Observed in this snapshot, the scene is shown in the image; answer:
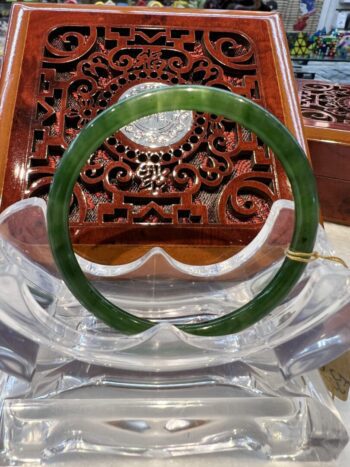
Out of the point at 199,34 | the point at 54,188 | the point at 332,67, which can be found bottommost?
the point at 54,188

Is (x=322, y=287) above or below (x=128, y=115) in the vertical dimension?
below

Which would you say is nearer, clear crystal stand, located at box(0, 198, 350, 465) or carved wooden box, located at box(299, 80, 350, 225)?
clear crystal stand, located at box(0, 198, 350, 465)

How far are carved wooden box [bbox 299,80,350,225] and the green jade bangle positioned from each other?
426 millimetres

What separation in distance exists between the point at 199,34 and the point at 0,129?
39 cm

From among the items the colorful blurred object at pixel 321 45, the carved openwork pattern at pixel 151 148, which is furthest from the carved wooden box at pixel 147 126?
the colorful blurred object at pixel 321 45

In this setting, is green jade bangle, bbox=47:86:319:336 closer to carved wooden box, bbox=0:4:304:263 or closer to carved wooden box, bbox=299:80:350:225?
carved wooden box, bbox=0:4:304:263

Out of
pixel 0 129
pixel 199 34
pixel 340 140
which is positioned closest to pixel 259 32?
pixel 199 34

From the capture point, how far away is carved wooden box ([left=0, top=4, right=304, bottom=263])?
654 mm

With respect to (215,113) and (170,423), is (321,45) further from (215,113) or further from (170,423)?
(170,423)

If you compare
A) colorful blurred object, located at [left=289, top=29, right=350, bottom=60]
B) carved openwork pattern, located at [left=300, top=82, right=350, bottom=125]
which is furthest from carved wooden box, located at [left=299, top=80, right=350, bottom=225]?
colorful blurred object, located at [left=289, top=29, right=350, bottom=60]

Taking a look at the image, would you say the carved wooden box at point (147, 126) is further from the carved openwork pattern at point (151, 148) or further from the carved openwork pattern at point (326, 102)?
the carved openwork pattern at point (326, 102)

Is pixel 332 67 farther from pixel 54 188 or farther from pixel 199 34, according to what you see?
pixel 54 188

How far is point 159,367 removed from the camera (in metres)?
0.41

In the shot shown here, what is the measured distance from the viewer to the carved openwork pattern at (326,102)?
868 millimetres
